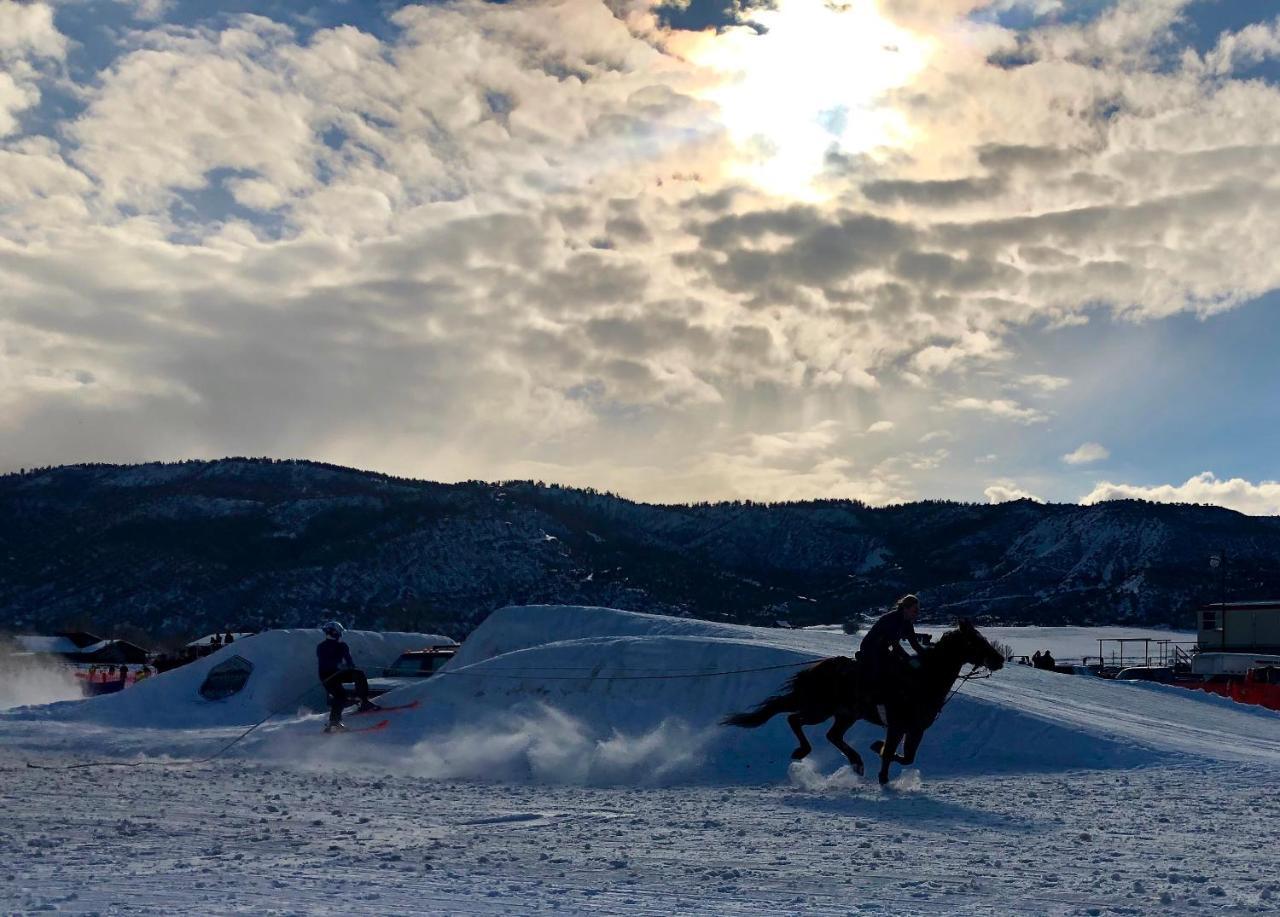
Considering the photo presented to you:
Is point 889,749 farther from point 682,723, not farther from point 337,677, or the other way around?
point 337,677

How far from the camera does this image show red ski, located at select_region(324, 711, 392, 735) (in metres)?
20.8

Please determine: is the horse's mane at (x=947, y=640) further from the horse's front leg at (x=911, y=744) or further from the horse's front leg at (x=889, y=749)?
the horse's front leg at (x=889, y=749)

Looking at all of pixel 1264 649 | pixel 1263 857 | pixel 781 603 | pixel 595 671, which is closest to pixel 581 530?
pixel 781 603

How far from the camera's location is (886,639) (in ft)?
51.7

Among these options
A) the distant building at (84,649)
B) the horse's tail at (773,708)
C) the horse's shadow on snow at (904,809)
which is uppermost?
the horse's tail at (773,708)

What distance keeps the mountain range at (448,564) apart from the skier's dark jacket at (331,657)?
338 feet

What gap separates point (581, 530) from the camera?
190250 millimetres

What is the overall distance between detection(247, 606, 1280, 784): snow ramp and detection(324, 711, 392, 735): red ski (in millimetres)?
189

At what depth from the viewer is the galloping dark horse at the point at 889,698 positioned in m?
15.6

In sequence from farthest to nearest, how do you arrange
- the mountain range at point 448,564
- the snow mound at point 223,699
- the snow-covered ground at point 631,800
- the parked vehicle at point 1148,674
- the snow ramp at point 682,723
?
the mountain range at point 448,564 < the parked vehicle at point 1148,674 < the snow mound at point 223,699 < the snow ramp at point 682,723 < the snow-covered ground at point 631,800

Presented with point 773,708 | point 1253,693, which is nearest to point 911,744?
point 773,708

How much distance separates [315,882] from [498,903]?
1.46 m

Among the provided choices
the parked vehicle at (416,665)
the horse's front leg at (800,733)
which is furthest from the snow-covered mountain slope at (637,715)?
the parked vehicle at (416,665)

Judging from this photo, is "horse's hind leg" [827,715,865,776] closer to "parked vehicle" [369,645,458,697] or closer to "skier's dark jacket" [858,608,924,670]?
"skier's dark jacket" [858,608,924,670]
